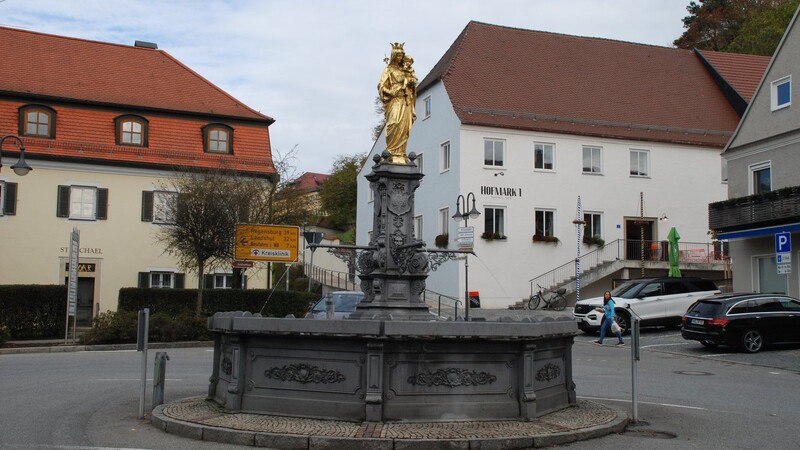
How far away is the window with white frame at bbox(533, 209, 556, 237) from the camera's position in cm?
3944

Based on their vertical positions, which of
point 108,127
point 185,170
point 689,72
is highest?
point 689,72

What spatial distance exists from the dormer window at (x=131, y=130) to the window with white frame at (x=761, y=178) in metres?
26.0

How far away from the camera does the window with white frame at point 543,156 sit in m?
39.8

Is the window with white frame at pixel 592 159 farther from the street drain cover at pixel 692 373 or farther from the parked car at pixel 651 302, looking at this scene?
the street drain cover at pixel 692 373

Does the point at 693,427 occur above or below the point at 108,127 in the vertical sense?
below

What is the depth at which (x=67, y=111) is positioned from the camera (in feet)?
122

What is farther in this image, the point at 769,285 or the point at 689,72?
the point at 689,72

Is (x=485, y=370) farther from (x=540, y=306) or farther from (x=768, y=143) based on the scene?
(x=540, y=306)

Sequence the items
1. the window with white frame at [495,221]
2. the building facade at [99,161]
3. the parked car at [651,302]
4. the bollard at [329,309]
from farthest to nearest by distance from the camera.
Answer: the window with white frame at [495,221], the building facade at [99,161], the parked car at [651,302], the bollard at [329,309]

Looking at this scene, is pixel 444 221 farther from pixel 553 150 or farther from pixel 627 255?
pixel 627 255

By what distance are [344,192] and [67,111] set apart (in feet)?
159

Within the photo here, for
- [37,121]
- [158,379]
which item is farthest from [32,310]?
[158,379]

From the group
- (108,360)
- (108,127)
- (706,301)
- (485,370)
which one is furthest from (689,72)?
(485,370)

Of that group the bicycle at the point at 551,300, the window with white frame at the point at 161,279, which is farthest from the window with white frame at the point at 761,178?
the window with white frame at the point at 161,279
